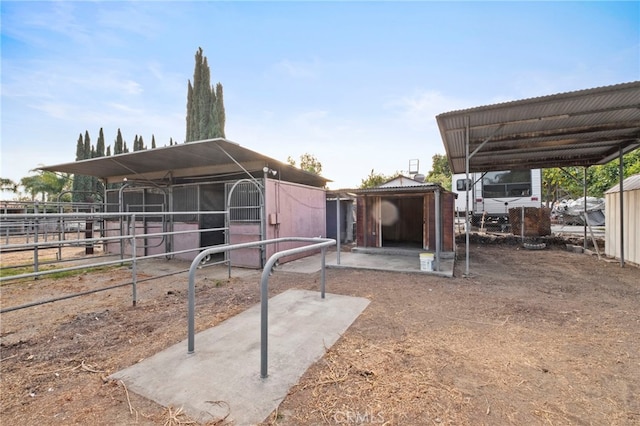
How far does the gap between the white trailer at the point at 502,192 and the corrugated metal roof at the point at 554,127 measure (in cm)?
326

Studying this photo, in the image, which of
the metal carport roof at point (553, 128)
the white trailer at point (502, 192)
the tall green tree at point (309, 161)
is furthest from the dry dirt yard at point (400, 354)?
the tall green tree at point (309, 161)

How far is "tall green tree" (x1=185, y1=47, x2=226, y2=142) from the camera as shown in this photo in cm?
2245

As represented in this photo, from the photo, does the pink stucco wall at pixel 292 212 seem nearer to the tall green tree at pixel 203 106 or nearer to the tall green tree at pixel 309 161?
the tall green tree at pixel 203 106

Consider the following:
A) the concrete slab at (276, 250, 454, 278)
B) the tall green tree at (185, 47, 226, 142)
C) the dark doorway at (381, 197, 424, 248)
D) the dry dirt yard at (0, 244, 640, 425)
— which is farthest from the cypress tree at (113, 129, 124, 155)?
the dark doorway at (381, 197, 424, 248)

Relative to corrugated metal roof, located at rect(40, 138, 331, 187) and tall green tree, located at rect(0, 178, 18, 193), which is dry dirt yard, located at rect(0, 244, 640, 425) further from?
tall green tree, located at rect(0, 178, 18, 193)

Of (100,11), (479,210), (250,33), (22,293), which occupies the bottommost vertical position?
(22,293)

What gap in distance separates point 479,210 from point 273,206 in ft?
35.2

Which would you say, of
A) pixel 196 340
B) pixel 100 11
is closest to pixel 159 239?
pixel 100 11

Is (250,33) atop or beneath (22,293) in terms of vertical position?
atop

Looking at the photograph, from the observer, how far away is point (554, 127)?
554cm

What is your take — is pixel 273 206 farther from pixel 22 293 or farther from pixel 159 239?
pixel 22 293

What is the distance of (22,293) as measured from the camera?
4715 millimetres

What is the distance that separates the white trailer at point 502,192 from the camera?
11.6 m

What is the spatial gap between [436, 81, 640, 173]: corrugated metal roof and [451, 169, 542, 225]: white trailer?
326 centimetres
